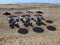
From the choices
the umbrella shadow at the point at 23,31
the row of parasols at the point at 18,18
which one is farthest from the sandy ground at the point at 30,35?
the row of parasols at the point at 18,18

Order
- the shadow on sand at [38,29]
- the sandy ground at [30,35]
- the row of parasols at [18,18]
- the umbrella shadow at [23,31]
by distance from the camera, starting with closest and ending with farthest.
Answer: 1. the sandy ground at [30,35]
2. the umbrella shadow at [23,31]
3. the shadow on sand at [38,29]
4. the row of parasols at [18,18]

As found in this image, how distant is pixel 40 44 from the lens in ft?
57.6

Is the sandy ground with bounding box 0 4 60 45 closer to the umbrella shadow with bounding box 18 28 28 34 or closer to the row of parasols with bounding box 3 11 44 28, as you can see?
the umbrella shadow with bounding box 18 28 28 34

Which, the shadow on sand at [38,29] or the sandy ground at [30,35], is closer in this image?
the sandy ground at [30,35]

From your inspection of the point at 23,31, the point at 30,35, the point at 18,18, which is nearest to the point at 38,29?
the point at 30,35

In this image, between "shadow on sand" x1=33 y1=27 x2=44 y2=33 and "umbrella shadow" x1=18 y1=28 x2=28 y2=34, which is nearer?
"umbrella shadow" x1=18 y1=28 x2=28 y2=34

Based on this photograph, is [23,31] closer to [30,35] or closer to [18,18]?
[30,35]

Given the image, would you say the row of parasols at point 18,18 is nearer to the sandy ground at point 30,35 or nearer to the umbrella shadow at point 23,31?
the sandy ground at point 30,35

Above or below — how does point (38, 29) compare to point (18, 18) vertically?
below

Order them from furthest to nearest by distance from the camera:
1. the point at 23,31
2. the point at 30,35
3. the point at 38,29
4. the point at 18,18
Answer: the point at 18,18 < the point at 38,29 < the point at 23,31 < the point at 30,35

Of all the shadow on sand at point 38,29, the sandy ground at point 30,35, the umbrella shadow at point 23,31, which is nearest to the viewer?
the sandy ground at point 30,35

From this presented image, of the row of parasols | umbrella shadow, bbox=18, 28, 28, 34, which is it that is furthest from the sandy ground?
the row of parasols

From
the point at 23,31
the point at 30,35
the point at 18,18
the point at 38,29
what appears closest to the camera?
the point at 30,35

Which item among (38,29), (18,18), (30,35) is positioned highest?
(18,18)
